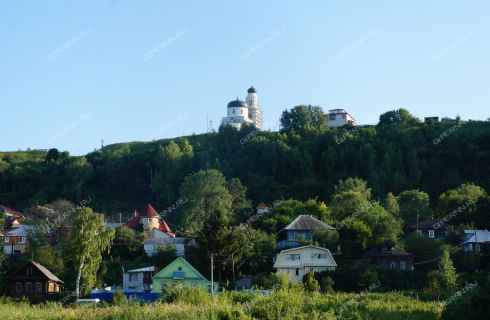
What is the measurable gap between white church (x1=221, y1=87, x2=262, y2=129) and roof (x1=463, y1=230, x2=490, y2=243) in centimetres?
6110

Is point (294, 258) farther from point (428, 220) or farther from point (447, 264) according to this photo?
point (428, 220)

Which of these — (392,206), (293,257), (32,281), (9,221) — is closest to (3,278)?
(32,281)

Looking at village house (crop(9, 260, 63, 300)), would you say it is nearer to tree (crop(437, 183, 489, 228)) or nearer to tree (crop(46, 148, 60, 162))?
tree (crop(437, 183, 489, 228))

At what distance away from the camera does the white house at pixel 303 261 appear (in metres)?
49.4

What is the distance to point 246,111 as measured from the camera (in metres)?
120

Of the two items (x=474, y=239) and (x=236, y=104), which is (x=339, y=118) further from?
(x=474, y=239)

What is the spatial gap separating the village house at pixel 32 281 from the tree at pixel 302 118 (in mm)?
55001

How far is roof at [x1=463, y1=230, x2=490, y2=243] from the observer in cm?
5297

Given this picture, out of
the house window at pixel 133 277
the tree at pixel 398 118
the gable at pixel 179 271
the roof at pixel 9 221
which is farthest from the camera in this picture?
the tree at pixel 398 118

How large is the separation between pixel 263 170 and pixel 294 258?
37.1 m

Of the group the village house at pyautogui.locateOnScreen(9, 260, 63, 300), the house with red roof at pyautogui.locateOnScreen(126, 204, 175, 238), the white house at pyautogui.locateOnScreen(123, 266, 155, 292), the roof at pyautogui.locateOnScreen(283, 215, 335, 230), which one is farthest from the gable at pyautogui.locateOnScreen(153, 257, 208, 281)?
the house with red roof at pyautogui.locateOnScreen(126, 204, 175, 238)

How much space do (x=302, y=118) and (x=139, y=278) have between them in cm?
5445

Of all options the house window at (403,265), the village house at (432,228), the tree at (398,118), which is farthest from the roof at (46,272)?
the tree at (398,118)

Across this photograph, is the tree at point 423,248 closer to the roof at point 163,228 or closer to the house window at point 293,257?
the house window at point 293,257
